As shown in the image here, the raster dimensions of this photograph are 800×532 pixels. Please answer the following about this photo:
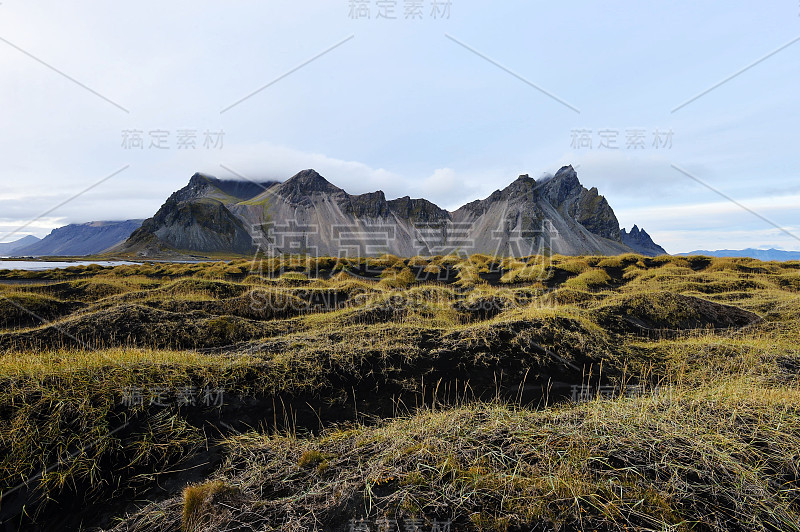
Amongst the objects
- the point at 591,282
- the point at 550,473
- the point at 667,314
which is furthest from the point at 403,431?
the point at 591,282

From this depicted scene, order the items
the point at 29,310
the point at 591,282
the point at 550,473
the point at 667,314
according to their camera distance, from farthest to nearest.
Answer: the point at 591,282, the point at 29,310, the point at 667,314, the point at 550,473

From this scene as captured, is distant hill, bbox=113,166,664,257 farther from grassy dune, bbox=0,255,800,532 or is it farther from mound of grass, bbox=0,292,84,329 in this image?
grassy dune, bbox=0,255,800,532

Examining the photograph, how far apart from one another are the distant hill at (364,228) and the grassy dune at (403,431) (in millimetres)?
135783

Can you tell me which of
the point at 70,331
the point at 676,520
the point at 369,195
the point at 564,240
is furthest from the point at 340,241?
the point at 676,520

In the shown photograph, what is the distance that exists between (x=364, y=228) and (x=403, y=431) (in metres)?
178

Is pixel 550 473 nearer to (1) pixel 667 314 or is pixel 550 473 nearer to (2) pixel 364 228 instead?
(1) pixel 667 314

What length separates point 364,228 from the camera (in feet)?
591

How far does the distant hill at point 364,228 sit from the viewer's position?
149 m

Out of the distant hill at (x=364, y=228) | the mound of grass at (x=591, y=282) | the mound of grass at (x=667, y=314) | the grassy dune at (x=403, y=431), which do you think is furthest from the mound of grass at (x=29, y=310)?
the distant hill at (x=364, y=228)

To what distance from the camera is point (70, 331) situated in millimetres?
10336

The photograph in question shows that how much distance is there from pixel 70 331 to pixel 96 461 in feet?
30.6

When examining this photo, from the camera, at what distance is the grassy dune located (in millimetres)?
3002

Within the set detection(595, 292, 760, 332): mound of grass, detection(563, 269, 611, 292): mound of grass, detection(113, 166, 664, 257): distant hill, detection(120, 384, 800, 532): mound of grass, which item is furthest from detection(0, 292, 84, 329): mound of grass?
detection(113, 166, 664, 257): distant hill

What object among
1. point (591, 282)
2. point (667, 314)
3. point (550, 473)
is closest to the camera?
point (550, 473)
